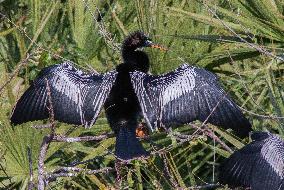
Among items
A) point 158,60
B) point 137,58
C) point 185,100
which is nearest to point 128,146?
point 185,100

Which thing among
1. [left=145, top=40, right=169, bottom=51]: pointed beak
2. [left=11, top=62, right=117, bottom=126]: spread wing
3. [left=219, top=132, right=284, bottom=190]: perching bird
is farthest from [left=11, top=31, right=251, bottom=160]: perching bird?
[left=145, top=40, right=169, bottom=51]: pointed beak

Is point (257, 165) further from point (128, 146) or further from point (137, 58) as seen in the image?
point (137, 58)

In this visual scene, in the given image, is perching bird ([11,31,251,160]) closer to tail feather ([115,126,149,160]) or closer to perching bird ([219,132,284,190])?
tail feather ([115,126,149,160])

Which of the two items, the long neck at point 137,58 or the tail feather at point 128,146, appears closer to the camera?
the tail feather at point 128,146

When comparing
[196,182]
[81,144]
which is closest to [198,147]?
[196,182]

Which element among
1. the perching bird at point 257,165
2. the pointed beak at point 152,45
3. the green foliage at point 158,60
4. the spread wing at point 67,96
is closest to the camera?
the perching bird at point 257,165

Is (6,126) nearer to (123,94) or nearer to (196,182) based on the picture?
(123,94)

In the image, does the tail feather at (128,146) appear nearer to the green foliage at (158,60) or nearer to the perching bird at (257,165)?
the green foliage at (158,60)

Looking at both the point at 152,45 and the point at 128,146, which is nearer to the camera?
the point at 128,146

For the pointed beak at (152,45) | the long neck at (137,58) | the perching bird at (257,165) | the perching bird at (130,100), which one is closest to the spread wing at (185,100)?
the perching bird at (130,100)
